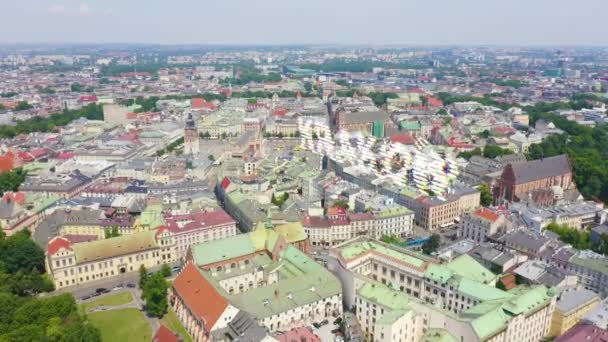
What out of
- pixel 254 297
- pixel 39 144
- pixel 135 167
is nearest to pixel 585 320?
pixel 254 297

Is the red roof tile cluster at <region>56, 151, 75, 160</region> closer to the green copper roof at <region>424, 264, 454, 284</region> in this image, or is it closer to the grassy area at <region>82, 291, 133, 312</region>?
the grassy area at <region>82, 291, 133, 312</region>

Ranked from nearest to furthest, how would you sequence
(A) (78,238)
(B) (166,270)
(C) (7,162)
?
1. (B) (166,270)
2. (A) (78,238)
3. (C) (7,162)

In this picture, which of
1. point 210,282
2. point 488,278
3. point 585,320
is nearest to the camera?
point 585,320

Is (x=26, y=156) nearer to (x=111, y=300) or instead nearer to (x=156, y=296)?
(x=111, y=300)

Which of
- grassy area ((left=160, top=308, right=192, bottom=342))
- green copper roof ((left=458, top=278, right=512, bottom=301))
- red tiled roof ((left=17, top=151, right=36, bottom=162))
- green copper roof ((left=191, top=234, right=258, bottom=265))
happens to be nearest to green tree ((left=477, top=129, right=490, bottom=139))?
green copper roof ((left=458, top=278, right=512, bottom=301))

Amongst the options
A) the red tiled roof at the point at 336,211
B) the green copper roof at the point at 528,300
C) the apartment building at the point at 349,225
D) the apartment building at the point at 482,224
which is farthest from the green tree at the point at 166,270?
the apartment building at the point at 482,224

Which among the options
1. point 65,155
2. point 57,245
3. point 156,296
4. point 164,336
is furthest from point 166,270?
point 65,155

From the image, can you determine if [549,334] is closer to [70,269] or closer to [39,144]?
[70,269]
